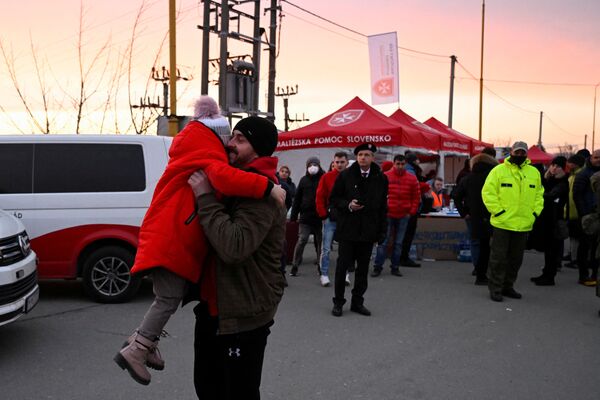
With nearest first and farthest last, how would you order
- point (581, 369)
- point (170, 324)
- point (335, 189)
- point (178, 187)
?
point (178, 187)
point (581, 369)
point (170, 324)
point (335, 189)

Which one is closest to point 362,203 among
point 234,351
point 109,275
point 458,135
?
point 109,275

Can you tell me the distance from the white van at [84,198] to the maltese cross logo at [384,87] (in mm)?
11285

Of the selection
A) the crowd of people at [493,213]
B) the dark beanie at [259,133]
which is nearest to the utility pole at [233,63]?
the crowd of people at [493,213]

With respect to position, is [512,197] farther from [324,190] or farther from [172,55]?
[172,55]

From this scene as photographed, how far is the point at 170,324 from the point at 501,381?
3.26 metres

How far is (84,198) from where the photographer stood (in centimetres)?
670

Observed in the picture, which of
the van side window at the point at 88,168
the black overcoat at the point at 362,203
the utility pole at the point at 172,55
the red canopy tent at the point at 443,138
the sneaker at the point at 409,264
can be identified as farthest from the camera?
the red canopy tent at the point at 443,138

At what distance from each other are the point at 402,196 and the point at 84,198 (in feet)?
16.5

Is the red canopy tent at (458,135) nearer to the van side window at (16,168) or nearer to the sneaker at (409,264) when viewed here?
the sneaker at (409,264)

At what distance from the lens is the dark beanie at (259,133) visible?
2357 mm

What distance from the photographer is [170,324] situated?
5.87 m

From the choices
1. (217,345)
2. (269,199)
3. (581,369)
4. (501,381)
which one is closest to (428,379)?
(501,381)

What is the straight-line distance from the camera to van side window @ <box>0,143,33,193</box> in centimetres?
655

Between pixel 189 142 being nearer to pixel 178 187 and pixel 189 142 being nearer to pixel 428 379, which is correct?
pixel 178 187
